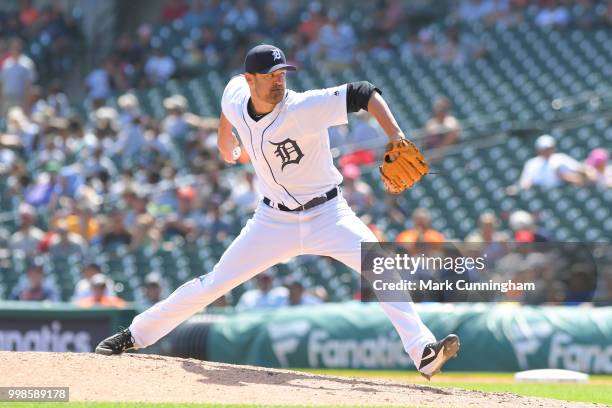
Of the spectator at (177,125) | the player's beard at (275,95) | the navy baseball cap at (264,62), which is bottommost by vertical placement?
the player's beard at (275,95)

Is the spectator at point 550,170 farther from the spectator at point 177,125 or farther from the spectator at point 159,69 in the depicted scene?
the spectator at point 159,69

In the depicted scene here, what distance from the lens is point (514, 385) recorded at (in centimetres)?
793

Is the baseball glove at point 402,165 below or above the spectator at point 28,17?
below

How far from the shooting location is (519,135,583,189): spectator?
1198 centimetres

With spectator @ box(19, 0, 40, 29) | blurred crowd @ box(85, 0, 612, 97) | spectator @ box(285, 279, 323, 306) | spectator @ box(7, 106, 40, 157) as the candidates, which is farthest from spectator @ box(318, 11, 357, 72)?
spectator @ box(285, 279, 323, 306)

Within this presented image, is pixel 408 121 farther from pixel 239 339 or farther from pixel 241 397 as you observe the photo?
pixel 241 397

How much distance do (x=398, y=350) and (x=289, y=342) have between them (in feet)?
3.16

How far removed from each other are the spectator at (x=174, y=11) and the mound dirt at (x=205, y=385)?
44.8ft

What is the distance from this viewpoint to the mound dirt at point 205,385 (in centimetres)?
579

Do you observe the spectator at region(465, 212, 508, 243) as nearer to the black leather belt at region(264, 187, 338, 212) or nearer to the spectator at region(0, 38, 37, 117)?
the black leather belt at region(264, 187, 338, 212)

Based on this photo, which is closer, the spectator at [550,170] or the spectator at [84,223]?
the spectator at [550,170]

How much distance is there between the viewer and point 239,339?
33.5ft

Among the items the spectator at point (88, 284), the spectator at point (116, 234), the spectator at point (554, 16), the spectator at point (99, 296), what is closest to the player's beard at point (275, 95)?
the spectator at point (99, 296)

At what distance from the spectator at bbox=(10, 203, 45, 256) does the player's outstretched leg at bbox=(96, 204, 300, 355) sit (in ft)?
23.6
